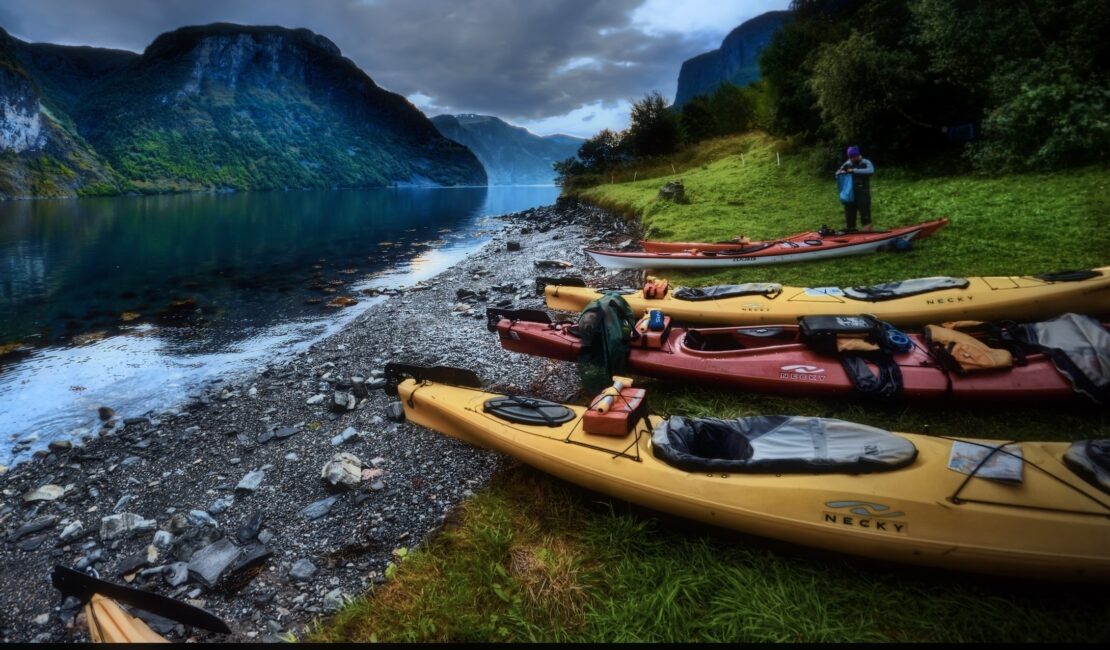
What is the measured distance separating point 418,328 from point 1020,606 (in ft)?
32.7

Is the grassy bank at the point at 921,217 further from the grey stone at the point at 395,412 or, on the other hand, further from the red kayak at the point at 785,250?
the grey stone at the point at 395,412

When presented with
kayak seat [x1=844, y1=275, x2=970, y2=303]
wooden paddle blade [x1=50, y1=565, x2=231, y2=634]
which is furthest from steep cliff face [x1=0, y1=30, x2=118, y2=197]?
kayak seat [x1=844, y1=275, x2=970, y2=303]

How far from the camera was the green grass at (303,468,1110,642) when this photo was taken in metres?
3.20

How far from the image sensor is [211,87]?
5910 inches

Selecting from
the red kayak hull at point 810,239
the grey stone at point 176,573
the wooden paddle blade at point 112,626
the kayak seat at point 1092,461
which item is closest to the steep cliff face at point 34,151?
the grey stone at point 176,573

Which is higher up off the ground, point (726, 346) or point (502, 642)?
point (726, 346)

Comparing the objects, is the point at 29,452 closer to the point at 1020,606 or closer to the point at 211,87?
the point at 1020,606

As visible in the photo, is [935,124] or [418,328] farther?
[935,124]

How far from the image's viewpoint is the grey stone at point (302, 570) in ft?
13.9

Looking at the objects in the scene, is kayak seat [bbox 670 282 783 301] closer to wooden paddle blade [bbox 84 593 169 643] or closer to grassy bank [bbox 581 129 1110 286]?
grassy bank [bbox 581 129 1110 286]

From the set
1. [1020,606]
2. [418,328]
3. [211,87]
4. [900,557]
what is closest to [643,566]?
[900,557]

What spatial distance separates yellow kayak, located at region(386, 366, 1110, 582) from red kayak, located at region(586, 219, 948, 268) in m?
7.60

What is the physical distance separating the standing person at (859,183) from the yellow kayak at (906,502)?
9578 millimetres

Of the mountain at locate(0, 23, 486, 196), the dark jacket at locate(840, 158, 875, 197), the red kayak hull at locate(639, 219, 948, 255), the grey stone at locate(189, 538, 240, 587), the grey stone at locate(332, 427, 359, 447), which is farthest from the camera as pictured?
the mountain at locate(0, 23, 486, 196)
